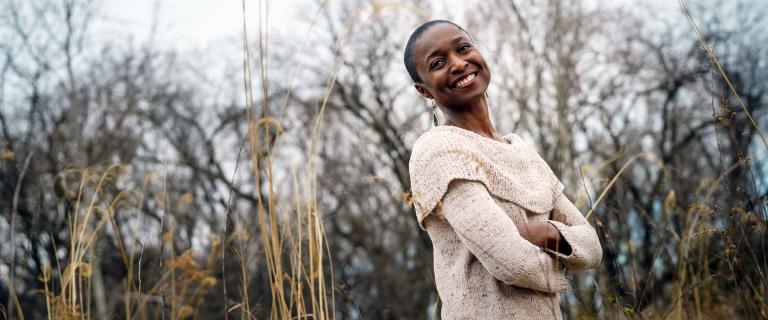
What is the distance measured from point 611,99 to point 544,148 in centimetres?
261

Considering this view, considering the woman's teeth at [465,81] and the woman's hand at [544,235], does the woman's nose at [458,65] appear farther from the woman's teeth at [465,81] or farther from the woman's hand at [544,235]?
the woman's hand at [544,235]

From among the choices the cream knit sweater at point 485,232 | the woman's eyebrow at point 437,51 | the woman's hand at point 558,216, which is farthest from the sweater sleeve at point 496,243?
the woman's eyebrow at point 437,51

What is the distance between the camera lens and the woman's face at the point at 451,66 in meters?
1.45

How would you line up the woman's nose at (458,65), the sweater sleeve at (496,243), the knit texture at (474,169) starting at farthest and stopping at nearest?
the woman's nose at (458,65)
the knit texture at (474,169)
the sweater sleeve at (496,243)

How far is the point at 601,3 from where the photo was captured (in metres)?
10.8

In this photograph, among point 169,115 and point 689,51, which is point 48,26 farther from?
point 689,51

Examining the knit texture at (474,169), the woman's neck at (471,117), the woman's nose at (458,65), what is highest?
the woman's nose at (458,65)

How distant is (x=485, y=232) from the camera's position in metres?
1.18

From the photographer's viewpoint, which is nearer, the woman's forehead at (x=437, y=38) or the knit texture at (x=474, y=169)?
the knit texture at (x=474, y=169)

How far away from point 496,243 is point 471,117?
0.42 m

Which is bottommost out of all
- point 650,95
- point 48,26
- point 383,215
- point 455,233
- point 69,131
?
point 455,233

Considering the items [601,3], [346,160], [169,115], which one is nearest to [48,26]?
[169,115]

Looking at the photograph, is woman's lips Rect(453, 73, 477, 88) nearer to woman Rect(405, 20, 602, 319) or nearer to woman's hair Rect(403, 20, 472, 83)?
woman Rect(405, 20, 602, 319)

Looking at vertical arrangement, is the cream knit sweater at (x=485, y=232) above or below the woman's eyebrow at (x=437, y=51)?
below
